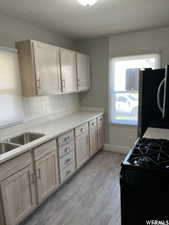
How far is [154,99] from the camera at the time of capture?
A: 228 cm

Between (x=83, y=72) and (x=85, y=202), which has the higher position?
(x=83, y=72)

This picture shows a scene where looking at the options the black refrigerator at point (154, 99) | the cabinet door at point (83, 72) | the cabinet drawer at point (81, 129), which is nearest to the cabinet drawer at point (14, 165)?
the cabinet drawer at point (81, 129)

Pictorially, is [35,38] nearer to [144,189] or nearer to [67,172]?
[67,172]

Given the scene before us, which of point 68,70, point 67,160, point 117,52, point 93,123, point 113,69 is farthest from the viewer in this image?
point 113,69

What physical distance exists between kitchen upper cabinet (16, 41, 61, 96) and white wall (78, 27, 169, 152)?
1.36 m

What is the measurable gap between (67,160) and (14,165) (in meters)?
1.01

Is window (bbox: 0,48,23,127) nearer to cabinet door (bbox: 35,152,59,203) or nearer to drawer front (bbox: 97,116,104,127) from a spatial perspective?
cabinet door (bbox: 35,152,59,203)

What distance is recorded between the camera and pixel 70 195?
244 centimetres

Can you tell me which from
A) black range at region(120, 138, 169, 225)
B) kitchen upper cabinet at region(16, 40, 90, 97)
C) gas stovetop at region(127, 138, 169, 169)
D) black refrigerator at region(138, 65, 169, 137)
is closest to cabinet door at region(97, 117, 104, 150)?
kitchen upper cabinet at region(16, 40, 90, 97)

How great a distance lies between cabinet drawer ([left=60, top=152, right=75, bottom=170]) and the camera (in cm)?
252

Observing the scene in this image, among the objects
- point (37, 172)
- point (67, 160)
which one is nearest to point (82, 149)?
point (67, 160)

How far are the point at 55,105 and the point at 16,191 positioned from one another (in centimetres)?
183

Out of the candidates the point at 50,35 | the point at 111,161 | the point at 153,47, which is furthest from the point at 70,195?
the point at 153,47

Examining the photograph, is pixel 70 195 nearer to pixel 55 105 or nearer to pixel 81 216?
pixel 81 216
